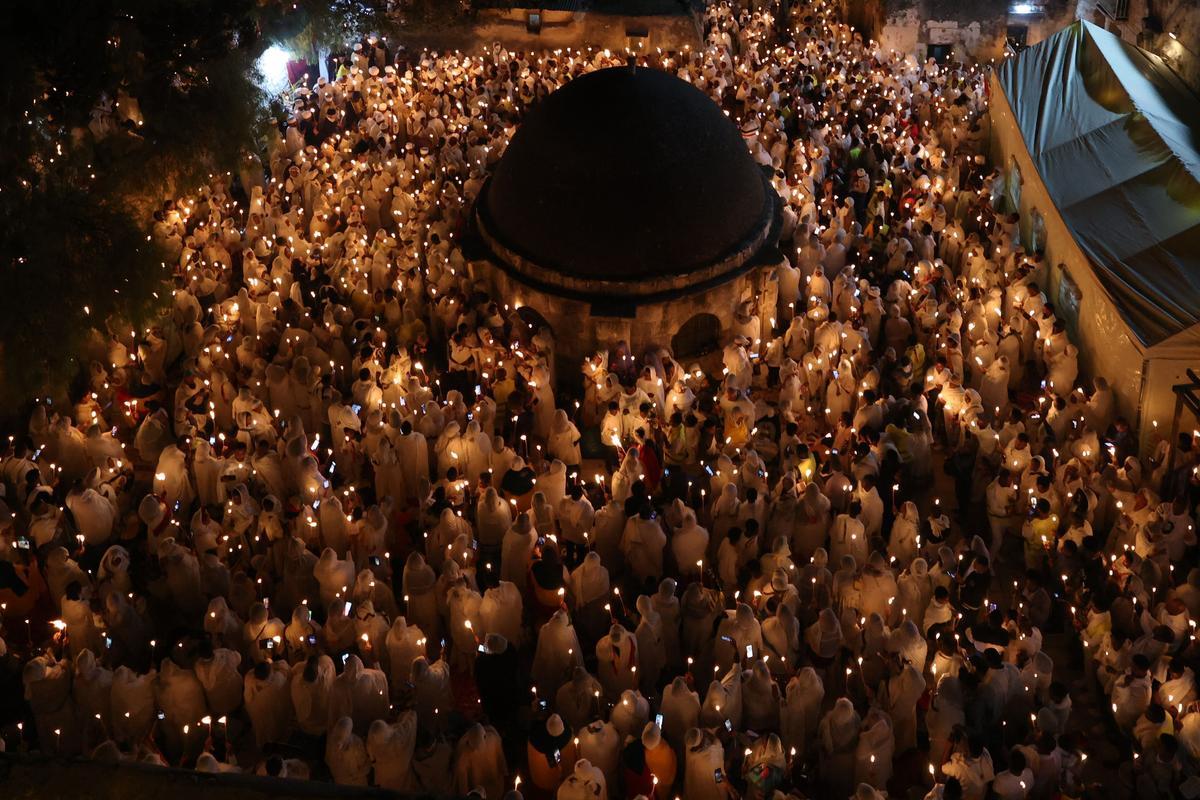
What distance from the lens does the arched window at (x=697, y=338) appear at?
16562 mm

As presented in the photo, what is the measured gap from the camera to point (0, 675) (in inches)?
418

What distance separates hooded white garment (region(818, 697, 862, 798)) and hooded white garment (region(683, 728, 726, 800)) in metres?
0.92

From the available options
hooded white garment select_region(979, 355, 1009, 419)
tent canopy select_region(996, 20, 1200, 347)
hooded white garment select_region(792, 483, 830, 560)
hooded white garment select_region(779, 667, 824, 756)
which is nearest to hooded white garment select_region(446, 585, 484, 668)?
hooded white garment select_region(779, 667, 824, 756)

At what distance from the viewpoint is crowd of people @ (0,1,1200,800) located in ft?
31.6

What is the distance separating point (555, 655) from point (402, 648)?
1339 mm

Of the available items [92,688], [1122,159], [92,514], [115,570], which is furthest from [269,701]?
[1122,159]

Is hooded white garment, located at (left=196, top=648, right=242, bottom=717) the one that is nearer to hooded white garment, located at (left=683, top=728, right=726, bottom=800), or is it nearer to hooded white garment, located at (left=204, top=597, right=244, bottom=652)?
hooded white garment, located at (left=204, top=597, right=244, bottom=652)

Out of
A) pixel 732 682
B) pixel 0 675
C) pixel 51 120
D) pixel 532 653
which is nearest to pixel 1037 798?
pixel 732 682

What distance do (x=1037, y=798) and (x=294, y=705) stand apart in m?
6.04

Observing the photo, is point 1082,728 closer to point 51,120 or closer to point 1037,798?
point 1037,798

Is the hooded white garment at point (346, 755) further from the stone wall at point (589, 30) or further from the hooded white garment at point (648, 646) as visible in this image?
the stone wall at point (589, 30)

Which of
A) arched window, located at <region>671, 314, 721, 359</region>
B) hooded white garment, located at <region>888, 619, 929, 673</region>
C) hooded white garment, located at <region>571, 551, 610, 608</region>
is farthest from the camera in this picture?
arched window, located at <region>671, 314, 721, 359</region>

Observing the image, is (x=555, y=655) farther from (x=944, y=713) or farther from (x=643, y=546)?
(x=944, y=713)

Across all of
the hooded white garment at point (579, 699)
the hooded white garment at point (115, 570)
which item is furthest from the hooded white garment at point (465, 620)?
the hooded white garment at point (115, 570)
